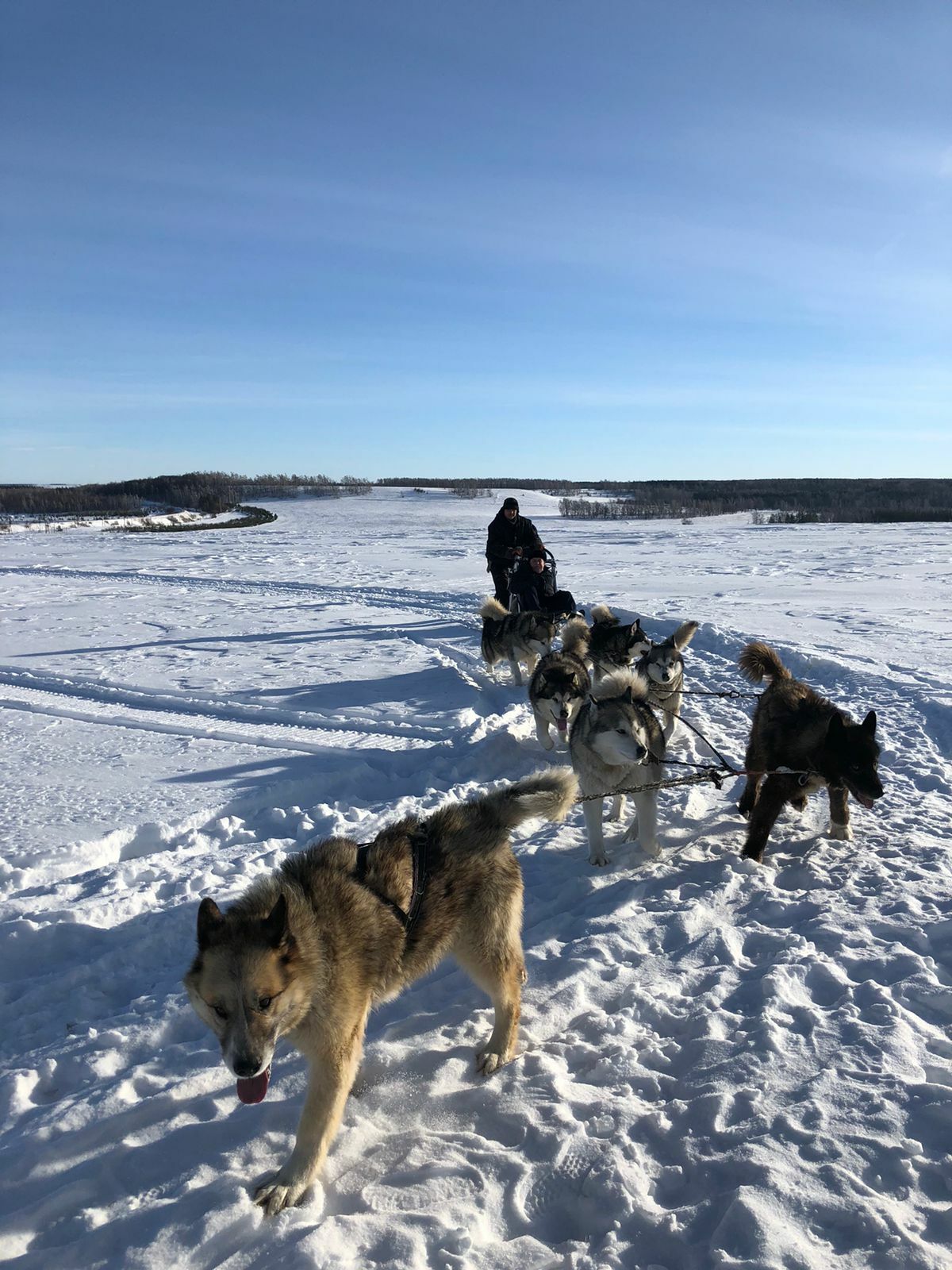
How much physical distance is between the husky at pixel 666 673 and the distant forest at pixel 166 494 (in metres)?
43.6

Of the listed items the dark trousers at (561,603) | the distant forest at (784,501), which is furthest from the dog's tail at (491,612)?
the distant forest at (784,501)

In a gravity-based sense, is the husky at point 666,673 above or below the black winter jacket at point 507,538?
below

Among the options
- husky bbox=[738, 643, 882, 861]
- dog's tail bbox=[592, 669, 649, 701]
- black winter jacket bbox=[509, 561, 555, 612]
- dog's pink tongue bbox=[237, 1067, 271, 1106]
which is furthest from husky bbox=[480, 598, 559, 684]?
dog's pink tongue bbox=[237, 1067, 271, 1106]

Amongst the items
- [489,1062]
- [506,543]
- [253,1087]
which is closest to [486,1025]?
[489,1062]

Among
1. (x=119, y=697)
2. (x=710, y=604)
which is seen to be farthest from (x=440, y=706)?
(x=710, y=604)

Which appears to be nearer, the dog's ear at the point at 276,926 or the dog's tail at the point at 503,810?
the dog's ear at the point at 276,926

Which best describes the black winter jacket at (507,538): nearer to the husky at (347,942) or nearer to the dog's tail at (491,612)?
the dog's tail at (491,612)

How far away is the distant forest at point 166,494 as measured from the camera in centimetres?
5147

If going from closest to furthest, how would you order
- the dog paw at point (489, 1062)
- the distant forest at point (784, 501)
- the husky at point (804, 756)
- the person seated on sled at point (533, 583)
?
the dog paw at point (489, 1062), the husky at point (804, 756), the person seated on sled at point (533, 583), the distant forest at point (784, 501)

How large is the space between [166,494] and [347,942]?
207ft

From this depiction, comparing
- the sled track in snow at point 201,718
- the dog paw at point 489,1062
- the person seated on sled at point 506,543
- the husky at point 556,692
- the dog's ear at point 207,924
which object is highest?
the person seated on sled at point 506,543

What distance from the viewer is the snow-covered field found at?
230 centimetres

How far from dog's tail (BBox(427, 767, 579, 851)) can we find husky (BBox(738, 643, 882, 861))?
1.88 m

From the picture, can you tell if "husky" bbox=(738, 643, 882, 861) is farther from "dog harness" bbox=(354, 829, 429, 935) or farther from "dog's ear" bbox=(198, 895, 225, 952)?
"dog's ear" bbox=(198, 895, 225, 952)
